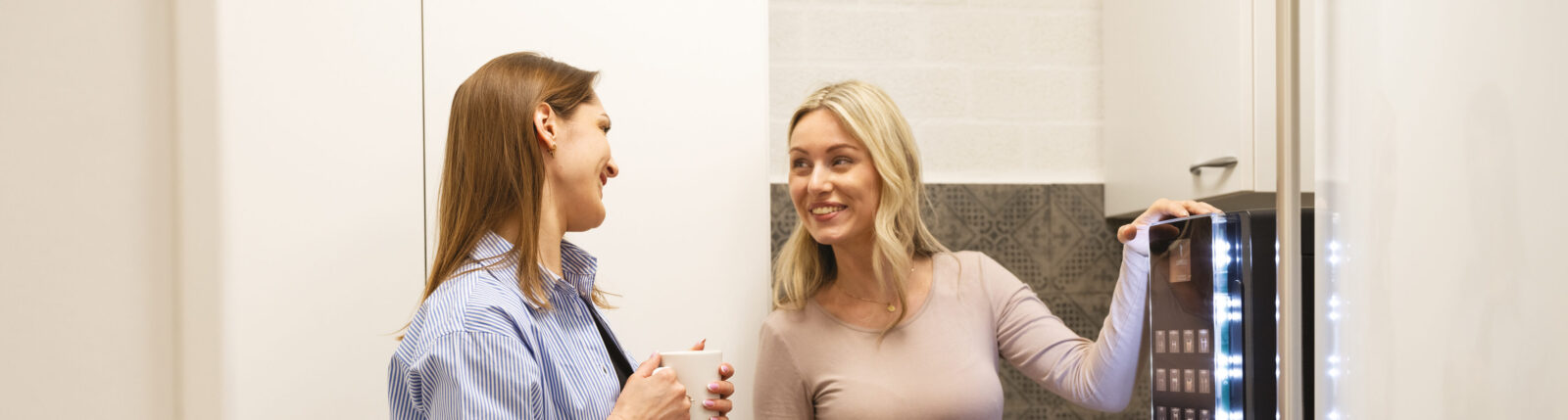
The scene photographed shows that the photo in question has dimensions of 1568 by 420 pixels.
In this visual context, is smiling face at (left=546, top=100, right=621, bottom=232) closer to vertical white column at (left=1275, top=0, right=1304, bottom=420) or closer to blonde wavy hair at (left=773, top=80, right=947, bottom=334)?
blonde wavy hair at (left=773, top=80, right=947, bottom=334)

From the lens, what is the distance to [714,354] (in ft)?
3.46

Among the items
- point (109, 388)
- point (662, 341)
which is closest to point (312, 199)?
point (662, 341)

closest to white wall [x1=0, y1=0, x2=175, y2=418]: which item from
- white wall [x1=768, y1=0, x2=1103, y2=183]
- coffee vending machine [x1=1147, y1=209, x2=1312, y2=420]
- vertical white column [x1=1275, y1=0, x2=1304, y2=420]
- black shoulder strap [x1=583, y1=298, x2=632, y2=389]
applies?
vertical white column [x1=1275, y1=0, x2=1304, y2=420]

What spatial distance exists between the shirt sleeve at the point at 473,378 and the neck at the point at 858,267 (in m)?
0.72

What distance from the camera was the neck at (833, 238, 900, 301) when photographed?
5.01 feet

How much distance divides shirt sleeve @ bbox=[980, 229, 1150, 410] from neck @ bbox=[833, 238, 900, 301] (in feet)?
0.58

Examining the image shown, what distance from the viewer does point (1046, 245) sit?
5.99 feet

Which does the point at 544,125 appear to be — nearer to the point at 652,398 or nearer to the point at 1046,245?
the point at 652,398

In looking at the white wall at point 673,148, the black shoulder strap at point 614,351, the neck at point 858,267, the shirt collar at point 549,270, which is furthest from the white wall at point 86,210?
the neck at point 858,267

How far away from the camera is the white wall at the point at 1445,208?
0.49 metres

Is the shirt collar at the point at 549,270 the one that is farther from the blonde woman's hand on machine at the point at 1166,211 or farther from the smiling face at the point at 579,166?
the blonde woman's hand on machine at the point at 1166,211

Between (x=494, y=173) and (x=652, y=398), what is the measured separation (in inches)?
11.4

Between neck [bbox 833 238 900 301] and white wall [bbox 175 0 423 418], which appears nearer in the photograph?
white wall [bbox 175 0 423 418]

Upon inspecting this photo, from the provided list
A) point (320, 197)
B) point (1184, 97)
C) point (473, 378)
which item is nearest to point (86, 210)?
point (473, 378)
